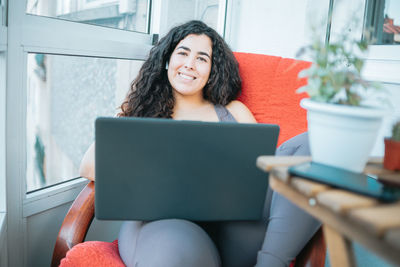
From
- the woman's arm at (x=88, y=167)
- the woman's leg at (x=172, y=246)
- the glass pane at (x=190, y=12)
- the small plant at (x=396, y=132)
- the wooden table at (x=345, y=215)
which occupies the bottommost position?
the woman's leg at (x=172, y=246)

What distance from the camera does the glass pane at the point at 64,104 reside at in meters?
1.33

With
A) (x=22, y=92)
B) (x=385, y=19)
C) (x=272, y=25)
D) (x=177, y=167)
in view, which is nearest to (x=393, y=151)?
(x=177, y=167)

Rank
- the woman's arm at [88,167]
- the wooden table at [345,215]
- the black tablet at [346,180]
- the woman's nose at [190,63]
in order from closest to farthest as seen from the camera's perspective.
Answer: the wooden table at [345,215] → the black tablet at [346,180] → the woman's arm at [88,167] → the woman's nose at [190,63]

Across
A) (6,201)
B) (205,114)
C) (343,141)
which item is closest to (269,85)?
(205,114)

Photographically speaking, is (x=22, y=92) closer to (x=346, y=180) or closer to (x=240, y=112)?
(x=240, y=112)

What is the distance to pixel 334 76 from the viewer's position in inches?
25.0

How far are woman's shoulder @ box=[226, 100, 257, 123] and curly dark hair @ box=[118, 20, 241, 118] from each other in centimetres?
3

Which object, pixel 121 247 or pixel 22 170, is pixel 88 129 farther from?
pixel 121 247

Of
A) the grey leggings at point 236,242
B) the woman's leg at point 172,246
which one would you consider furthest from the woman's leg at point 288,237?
the woman's leg at point 172,246

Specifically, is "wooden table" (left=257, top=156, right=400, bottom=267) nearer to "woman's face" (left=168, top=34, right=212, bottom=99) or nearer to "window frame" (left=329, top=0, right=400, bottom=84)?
"woman's face" (left=168, top=34, right=212, bottom=99)

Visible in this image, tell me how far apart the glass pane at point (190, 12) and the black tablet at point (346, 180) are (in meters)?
1.19

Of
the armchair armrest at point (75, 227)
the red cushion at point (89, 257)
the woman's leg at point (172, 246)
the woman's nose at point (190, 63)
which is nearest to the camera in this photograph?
the woman's leg at point (172, 246)

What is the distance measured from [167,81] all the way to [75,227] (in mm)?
721

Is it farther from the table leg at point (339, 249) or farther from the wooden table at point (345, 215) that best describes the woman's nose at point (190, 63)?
the table leg at point (339, 249)
